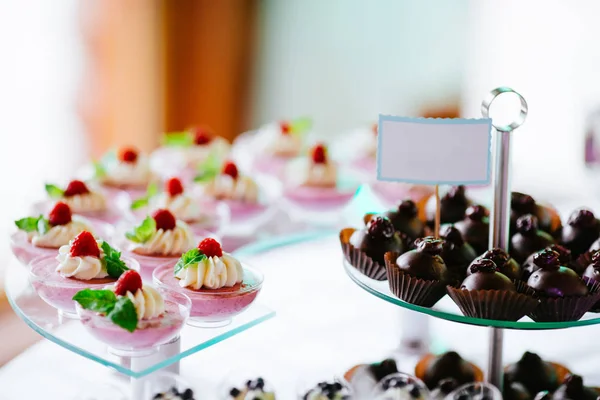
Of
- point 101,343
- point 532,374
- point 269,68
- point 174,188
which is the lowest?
point 532,374

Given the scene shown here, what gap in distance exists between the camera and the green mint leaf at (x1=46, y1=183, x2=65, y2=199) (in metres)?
2.29

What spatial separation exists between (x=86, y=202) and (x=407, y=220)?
3.15ft

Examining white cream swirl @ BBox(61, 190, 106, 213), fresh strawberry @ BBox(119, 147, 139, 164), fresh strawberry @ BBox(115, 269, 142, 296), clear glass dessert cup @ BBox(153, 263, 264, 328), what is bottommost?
clear glass dessert cup @ BBox(153, 263, 264, 328)

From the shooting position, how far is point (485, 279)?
1.57 metres

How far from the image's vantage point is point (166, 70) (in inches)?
215

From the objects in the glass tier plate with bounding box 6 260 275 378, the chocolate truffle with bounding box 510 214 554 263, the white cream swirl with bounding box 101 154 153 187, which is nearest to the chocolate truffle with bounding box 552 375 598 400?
the chocolate truffle with bounding box 510 214 554 263

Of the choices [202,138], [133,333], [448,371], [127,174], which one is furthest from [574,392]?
[202,138]

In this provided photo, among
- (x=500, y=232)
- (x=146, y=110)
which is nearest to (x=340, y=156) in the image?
(x=500, y=232)

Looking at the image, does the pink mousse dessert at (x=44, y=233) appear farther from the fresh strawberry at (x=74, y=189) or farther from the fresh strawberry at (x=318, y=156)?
the fresh strawberry at (x=318, y=156)

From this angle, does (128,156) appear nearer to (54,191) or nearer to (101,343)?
(54,191)

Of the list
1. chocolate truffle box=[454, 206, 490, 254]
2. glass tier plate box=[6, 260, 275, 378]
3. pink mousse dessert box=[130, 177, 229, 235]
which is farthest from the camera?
pink mousse dessert box=[130, 177, 229, 235]

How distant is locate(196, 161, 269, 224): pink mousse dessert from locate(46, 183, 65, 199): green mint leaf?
44 cm

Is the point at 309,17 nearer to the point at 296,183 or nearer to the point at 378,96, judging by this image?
the point at 378,96

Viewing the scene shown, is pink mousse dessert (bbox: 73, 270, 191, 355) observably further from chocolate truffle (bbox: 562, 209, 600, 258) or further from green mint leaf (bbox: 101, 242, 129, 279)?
chocolate truffle (bbox: 562, 209, 600, 258)
